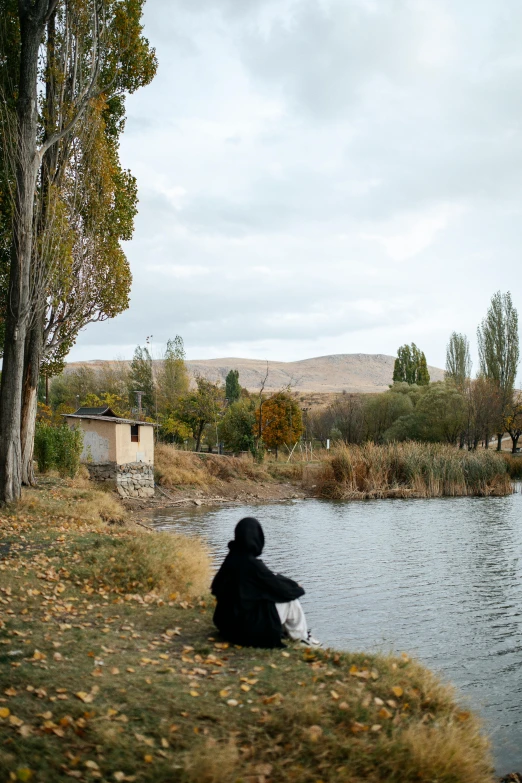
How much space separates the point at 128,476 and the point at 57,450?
217 inches

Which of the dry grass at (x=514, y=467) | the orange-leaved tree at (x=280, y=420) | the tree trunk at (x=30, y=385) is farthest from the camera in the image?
the orange-leaved tree at (x=280, y=420)

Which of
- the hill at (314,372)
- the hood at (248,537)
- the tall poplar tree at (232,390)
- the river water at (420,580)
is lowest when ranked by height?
the river water at (420,580)

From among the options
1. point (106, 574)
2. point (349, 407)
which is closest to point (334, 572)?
point (106, 574)

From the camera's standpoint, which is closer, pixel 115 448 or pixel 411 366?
pixel 115 448

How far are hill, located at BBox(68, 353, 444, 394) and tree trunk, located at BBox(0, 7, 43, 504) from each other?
145194 millimetres

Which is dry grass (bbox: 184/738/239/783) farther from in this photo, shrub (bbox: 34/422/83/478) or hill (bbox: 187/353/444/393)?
hill (bbox: 187/353/444/393)

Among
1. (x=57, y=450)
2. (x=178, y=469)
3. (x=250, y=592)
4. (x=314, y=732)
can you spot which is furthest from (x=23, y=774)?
(x=178, y=469)

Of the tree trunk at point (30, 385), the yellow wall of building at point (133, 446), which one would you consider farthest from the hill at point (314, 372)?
the tree trunk at point (30, 385)

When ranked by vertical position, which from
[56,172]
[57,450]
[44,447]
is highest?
[56,172]

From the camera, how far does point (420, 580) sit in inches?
587

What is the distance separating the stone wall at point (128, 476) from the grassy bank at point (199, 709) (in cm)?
2021

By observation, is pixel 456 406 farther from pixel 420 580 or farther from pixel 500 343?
pixel 420 580

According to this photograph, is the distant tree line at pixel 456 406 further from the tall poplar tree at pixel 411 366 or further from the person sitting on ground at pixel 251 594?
the person sitting on ground at pixel 251 594

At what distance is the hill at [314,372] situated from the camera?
16812 centimetres
